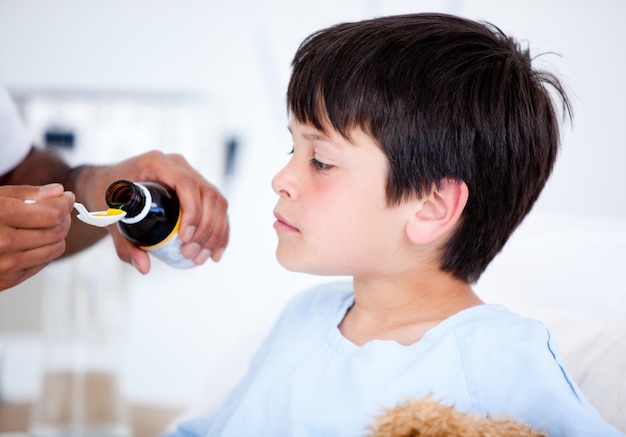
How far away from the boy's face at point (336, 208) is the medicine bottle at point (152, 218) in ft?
0.59

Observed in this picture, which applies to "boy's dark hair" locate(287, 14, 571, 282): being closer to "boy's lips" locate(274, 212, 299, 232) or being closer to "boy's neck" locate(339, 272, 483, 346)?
"boy's neck" locate(339, 272, 483, 346)

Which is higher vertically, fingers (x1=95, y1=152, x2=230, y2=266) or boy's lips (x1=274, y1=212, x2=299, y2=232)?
boy's lips (x1=274, y1=212, x2=299, y2=232)

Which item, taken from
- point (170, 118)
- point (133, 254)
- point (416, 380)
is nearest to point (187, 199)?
point (133, 254)

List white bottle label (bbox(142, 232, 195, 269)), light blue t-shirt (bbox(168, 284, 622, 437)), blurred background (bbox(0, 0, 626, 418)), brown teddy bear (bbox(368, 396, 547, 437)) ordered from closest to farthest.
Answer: brown teddy bear (bbox(368, 396, 547, 437)), light blue t-shirt (bbox(168, 284, 622, 437)), white bottle label (bbox(142, 232, 195, 269)), blurred background (bbox(0, 0, 626, 418))

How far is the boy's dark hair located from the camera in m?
0.99

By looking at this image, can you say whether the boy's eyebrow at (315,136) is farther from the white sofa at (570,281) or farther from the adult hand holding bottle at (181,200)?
the white sofa at (570,281)

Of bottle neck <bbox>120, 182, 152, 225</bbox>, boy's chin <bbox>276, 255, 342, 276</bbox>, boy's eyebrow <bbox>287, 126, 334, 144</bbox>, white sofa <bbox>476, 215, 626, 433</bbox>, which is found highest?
boy's eyebrow <bbox>287, 126, 334, 144</bbox>

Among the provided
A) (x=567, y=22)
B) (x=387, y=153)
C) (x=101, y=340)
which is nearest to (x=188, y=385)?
(x=101, y=340)

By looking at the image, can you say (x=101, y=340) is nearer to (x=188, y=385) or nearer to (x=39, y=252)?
(x=188, y=385)

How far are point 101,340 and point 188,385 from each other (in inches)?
18.2

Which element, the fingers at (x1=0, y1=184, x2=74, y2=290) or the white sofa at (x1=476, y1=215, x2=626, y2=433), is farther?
the white sofa at (x1=476, y1=215, x2=626, y2=433)

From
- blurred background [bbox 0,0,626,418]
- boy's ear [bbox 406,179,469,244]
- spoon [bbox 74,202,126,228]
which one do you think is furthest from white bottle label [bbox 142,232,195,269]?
blurred background [bbox 0,0,626,418]

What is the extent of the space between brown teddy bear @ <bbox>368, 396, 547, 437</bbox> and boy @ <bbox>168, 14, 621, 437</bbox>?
212 millimetres

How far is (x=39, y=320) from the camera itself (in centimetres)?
293
